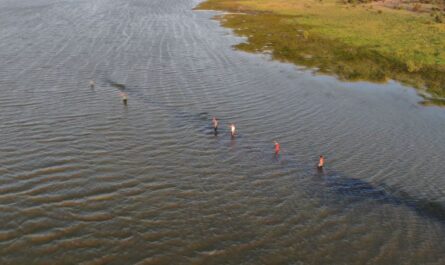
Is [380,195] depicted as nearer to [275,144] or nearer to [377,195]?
[377,195]

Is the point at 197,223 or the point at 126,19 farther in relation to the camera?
the point at 126,19

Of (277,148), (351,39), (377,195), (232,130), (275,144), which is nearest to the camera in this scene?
(377,195)

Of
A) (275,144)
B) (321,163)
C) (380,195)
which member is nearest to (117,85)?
(275,144)

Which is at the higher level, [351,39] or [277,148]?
[351,39]

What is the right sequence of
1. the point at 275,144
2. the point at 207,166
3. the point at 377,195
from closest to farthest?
the point at 377,195 < the point at 207,166 < the point at 275,144

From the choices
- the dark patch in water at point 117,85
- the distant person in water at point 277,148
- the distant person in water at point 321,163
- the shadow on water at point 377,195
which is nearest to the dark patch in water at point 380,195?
the shadow on water at point 377,195

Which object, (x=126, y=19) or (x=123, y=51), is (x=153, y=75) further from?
(x=126, y=19)

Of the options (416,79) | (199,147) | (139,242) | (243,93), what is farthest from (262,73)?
(139,242)

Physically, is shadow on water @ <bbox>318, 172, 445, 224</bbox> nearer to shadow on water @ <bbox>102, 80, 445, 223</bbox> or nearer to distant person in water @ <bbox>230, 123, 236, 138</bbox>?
shadow on water @ <bbox>102, 80, 445, 223</bbox>
